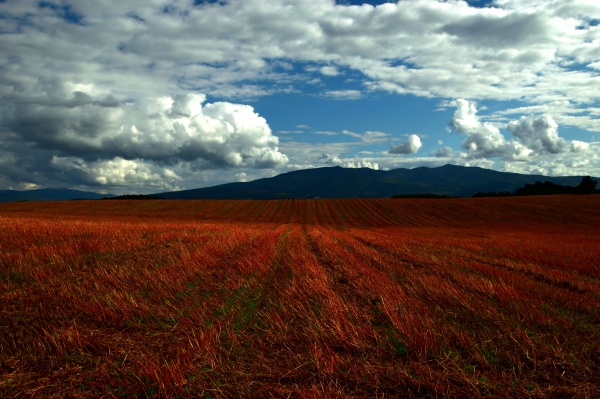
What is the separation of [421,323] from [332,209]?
7651cm

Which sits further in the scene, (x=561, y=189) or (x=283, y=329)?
(x=561, y=189)

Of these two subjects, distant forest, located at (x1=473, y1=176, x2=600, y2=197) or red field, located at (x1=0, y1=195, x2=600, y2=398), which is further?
distant forest, located at (x1=473, y1=176, x2=600, y2=197)

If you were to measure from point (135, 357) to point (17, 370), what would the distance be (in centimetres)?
133

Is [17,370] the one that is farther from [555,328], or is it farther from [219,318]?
[555,328]

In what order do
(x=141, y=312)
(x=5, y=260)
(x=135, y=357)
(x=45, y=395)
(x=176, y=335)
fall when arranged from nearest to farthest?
1. (x=45, y=395)
2. (x=135, y=357)
3. (x=176, y=335)
4. (x=141, y=312)
5. (x=5, y=260)

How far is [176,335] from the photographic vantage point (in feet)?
18.0

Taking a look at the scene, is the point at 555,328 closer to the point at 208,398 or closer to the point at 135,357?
the point at 208,398

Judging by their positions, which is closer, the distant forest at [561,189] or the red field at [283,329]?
the red field at [283,329]

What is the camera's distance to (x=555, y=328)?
5906mm

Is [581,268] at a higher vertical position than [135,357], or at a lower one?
lower

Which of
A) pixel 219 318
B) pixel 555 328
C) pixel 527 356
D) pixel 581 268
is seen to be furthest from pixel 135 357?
pixel 581 268

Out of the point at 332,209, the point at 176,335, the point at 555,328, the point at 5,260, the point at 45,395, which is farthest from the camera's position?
the point at 332,209

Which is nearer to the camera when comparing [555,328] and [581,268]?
[555,328]

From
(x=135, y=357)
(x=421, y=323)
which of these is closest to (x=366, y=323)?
(x=421, y=323)
